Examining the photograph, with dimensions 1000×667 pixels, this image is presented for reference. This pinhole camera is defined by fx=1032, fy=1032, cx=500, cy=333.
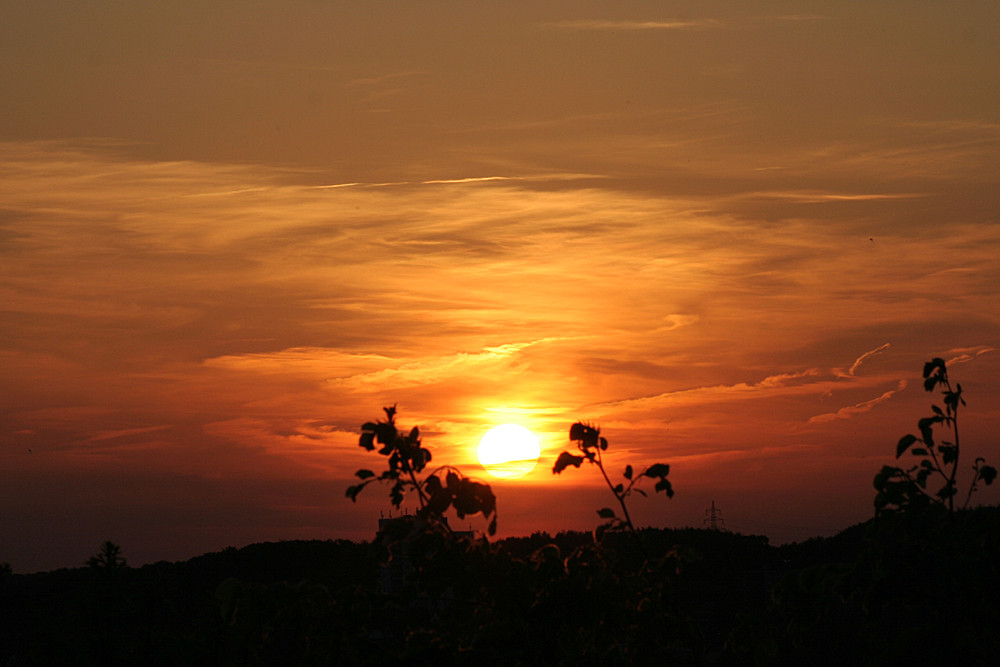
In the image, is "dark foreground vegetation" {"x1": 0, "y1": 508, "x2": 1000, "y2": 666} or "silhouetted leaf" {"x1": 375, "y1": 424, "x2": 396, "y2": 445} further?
"silhouetted leaf" {"x1": 375, "y1": 424, "x2": 396, "y2": 445}

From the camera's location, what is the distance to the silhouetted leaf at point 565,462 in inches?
248

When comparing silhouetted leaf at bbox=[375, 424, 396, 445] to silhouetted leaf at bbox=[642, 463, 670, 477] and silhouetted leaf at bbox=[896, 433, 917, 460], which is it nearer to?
silhouetted leaf at bbox=[642, 463, 670, 477]

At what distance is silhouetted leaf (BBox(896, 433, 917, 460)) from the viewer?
6.21 metres

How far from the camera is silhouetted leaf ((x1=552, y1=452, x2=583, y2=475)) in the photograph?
6289 millimetres

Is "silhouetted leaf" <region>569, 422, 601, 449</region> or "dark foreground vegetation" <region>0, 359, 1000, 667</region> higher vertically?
"silhouetted leaf" <region>569, 422, 601, 449</region>

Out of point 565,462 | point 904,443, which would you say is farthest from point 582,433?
point 904,443

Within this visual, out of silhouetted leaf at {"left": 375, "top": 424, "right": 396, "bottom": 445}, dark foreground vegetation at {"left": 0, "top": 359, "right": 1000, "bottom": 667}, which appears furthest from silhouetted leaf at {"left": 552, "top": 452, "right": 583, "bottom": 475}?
silhouetted leaf at {"left": 375, "top": 424, "right": 396, "bottom": 445}

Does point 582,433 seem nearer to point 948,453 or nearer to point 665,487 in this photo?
point 665,487

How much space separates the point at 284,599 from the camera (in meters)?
5.86

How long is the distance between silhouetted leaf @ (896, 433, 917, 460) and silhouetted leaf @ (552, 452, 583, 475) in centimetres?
192

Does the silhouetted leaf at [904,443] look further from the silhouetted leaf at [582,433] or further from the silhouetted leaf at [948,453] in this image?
the silhouetted leaf at [582,433]

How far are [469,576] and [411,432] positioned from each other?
0.91m

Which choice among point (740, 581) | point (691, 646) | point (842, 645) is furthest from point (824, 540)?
point (691, 646)

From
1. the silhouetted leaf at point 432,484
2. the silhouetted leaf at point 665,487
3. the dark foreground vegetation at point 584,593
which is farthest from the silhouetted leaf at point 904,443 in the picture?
the silhouetted leaf at point 432,484
